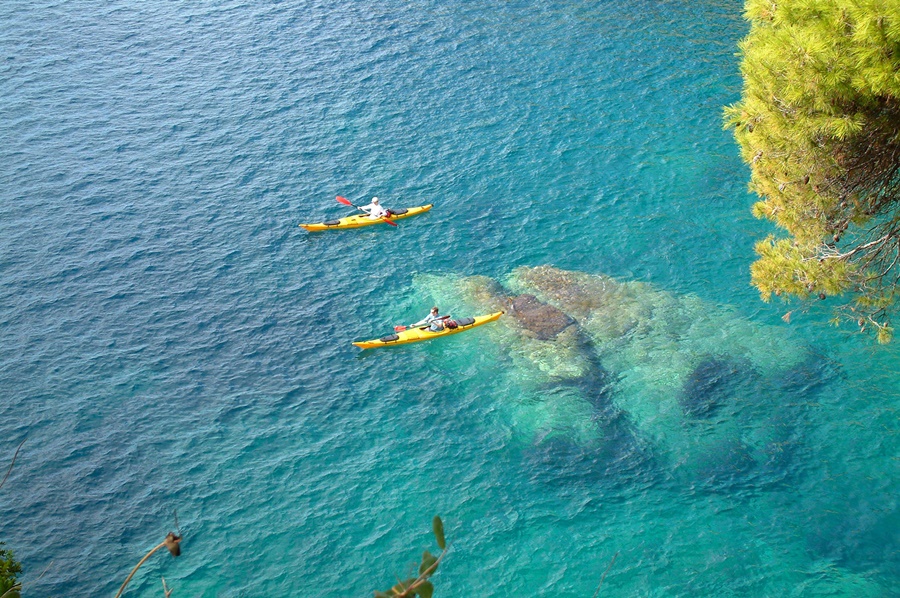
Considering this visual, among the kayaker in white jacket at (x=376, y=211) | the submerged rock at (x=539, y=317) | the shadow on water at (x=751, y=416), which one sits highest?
the kayaker in white jacket at (x=376, y=211)

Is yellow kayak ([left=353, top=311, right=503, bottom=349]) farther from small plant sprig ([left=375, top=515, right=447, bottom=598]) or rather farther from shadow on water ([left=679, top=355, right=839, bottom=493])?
small plant sprig ([left=375, top=515, right=447, bottom=598])

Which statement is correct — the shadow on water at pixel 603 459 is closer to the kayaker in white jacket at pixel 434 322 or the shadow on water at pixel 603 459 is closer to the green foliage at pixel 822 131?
the kayaker in white jacket at pixel 434 322

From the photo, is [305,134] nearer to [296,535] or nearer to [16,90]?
[16,90]

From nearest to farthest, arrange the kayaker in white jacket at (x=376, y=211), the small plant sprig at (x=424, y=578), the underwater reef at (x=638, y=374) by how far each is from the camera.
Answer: the small plant sprig at (x=424, y=578) < the underwater reef at (x=638, y=374) < the kayaker in white jacket at (x=376, y=211)

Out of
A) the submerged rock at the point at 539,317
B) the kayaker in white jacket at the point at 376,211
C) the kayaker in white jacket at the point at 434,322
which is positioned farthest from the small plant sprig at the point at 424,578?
the kayaker in white jacket at the point at 376,211

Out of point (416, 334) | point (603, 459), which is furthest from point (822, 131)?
point (416, 334)

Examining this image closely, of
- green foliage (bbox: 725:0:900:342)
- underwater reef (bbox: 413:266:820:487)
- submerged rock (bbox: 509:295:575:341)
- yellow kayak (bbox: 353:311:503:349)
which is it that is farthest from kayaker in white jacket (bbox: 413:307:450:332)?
green foliage (bbox: 725:0:900:342)

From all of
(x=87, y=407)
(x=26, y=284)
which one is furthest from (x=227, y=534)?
(x=26, y=284)
